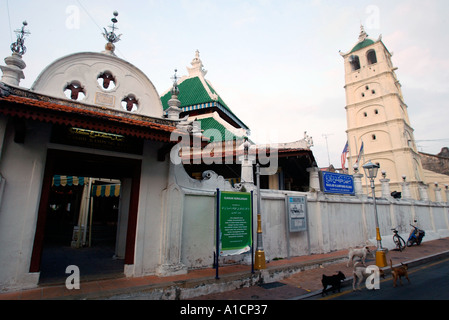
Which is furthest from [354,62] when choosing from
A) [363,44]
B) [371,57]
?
[363,44]

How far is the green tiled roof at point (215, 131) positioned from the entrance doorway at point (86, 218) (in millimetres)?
6200

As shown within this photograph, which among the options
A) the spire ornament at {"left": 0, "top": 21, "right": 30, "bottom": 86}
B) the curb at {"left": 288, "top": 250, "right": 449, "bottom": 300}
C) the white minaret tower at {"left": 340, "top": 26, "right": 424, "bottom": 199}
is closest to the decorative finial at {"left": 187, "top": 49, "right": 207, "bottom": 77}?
the spire ornament at {"left": 0, "top": 21, "right": 30, "bottom": 86}

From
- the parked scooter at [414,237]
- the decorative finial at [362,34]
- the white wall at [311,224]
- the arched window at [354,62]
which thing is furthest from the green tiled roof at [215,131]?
the decorative finial at [362,34]

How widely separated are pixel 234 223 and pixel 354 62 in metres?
38.5

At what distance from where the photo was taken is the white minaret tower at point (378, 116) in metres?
28.2

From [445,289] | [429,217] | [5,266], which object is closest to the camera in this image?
[5,266]

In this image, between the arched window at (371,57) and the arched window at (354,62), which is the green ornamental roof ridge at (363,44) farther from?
the arched window at (371,57)

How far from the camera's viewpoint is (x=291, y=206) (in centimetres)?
970

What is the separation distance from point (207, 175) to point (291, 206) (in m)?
3.81

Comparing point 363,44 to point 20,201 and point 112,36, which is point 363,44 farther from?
point 20,201

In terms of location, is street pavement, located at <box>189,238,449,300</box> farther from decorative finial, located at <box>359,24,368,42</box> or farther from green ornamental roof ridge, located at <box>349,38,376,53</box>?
decorative finial, located at <box>359,24,368,42</box>

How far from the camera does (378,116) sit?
31219 millimetres

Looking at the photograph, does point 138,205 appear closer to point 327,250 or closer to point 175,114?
point 175,114
